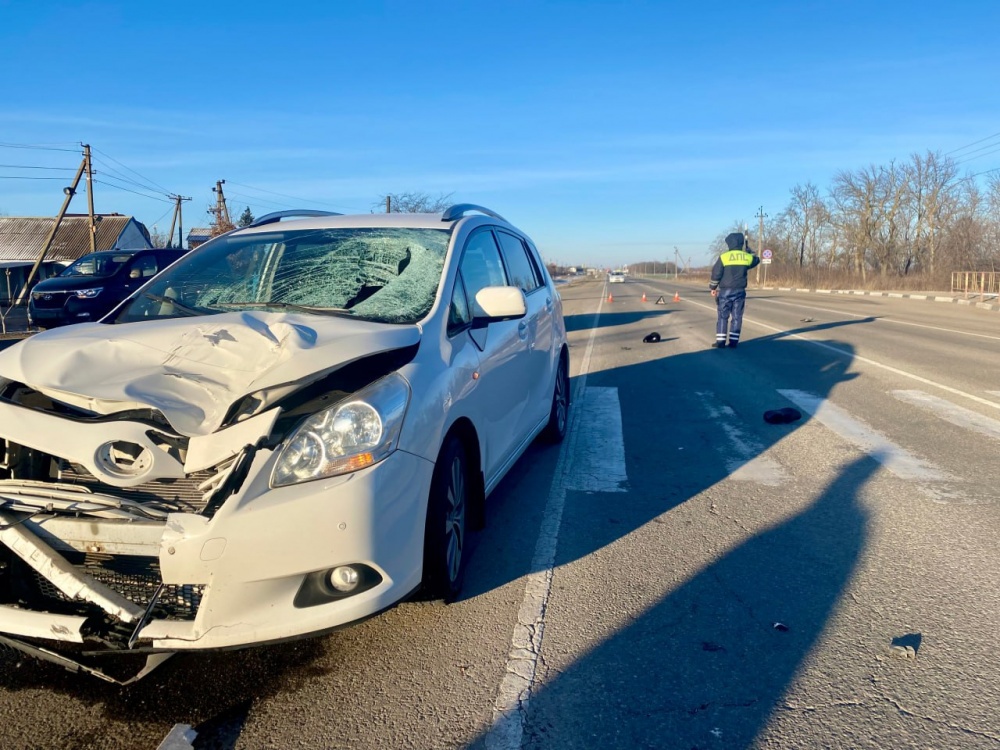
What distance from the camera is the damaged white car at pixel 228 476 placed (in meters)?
2.54

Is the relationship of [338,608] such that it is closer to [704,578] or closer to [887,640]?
A: [704,578]

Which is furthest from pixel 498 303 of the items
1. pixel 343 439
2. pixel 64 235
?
pixel 64 235

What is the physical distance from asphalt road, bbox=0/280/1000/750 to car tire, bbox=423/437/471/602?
15cm

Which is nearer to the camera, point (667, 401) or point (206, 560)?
point (206, 560)

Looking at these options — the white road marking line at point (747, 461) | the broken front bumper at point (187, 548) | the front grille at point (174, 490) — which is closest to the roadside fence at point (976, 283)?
the white road marking line at point (747, 461)

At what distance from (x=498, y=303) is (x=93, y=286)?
13.0 m

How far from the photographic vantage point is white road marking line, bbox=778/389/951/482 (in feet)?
17.8

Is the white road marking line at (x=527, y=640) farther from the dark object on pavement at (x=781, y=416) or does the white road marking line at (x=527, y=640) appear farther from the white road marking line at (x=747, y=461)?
the dark object on pavement at (x=781, y=416)

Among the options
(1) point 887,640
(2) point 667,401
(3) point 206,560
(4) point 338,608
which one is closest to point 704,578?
(1) point 887,640

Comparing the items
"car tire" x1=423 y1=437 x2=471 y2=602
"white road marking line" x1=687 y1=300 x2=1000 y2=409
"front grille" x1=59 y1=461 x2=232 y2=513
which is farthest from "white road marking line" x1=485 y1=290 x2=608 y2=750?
"white road marking line" x1=687 y1=300 x2=1000 y2=409

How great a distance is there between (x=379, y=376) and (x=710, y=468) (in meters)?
3.41

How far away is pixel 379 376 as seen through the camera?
3.03m

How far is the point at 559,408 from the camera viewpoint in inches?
255

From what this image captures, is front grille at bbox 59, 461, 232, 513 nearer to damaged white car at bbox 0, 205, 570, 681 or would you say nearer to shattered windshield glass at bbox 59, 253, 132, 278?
damaged white car at bbox 0, 205, 570, 681
